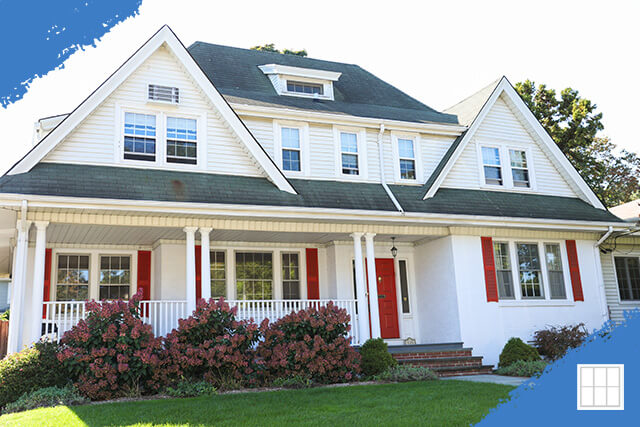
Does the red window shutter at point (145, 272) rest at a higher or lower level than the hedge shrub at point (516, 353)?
higher

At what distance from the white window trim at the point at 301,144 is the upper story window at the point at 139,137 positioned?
3.22m

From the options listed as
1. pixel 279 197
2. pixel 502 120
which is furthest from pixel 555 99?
pixel 279 197

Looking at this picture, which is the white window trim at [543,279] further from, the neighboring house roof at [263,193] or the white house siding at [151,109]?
the white house siding at [151,109]

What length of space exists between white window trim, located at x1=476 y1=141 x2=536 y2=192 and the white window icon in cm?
1208

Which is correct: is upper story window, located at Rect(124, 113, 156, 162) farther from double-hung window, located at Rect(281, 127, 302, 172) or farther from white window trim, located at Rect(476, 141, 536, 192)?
white window trim, located at Rect(476, 141, 536, 192)

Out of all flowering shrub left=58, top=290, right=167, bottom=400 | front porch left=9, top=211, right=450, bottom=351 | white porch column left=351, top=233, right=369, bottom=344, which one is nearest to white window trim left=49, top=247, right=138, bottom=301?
front porch left=9, top=211, right=450, bottom=351

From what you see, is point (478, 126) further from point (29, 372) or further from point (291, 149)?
point (29, 372)

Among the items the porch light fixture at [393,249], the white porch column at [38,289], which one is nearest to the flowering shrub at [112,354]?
the white porch column at [38,289]

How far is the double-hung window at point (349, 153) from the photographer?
15600 millimetres

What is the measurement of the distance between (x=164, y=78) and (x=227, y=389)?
23.3ft

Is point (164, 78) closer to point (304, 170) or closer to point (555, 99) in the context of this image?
point (304, 170)

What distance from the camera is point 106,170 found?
1223cm

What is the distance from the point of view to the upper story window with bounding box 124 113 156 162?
42.1 feet

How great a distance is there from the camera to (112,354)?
10.2 metres
